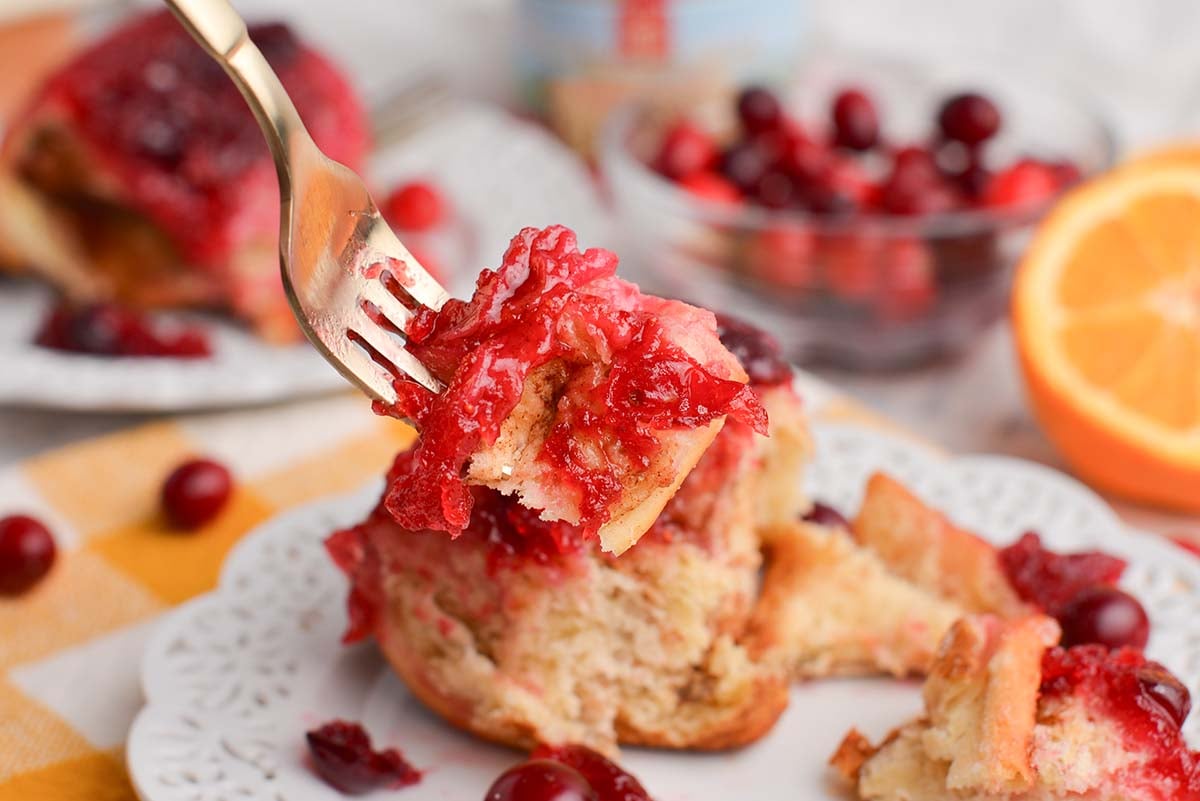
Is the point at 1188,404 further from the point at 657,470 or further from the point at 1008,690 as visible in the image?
the point at 657,470

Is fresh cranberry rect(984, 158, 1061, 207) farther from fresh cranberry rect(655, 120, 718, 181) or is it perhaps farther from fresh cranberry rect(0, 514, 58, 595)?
fresh cranberry rect(0, 514, 58, 595)

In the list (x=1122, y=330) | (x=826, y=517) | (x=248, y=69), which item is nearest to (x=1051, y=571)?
(x=826, y=517)

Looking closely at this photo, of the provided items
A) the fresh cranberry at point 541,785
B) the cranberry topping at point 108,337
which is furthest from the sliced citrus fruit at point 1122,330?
the cranberry topping at point 108,337

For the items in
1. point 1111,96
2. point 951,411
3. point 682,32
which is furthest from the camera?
point 1111,96

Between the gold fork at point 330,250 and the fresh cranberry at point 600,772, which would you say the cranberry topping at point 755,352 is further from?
the fresh cranberry at point 600,772

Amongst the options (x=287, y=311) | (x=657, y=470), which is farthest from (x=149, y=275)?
(x=657, y=470)

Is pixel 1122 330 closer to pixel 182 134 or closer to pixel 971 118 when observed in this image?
pixel 971 118
